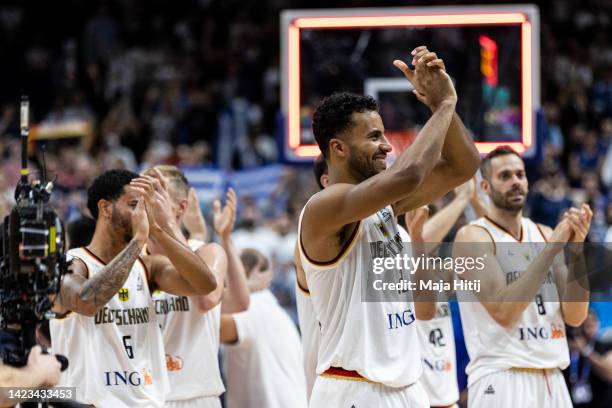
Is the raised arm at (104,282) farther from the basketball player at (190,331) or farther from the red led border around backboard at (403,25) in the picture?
the red led border around backboard at (403,25)

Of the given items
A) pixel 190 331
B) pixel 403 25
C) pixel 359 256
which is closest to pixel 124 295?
pixel 190 331

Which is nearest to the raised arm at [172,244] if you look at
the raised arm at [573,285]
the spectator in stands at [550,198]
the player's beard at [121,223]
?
the player's beard at [121,223]

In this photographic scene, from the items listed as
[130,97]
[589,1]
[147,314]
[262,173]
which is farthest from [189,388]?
[589,1]

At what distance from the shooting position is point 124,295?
6.11 metres

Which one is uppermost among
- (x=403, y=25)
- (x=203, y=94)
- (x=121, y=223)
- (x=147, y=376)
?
(x=203, y=94)

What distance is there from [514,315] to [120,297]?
2.48 metres

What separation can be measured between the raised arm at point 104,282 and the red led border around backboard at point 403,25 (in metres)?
3.30

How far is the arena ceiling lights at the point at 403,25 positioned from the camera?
29.5ft

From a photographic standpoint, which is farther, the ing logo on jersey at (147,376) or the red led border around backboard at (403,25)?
the red led border around backboard at (403,25)

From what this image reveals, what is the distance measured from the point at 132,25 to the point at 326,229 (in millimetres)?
16908

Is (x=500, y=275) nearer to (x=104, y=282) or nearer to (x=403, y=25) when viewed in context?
(x=104, y=282)

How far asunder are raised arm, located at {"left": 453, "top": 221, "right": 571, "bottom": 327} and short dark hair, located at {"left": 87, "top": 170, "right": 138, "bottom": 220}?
7.50 ft

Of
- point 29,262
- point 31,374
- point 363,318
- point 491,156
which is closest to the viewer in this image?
point 31,374

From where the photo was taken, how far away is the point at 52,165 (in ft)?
50.9
